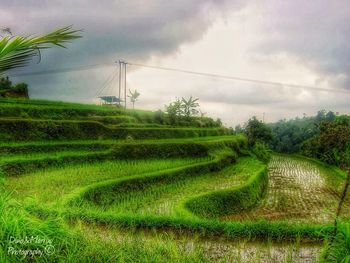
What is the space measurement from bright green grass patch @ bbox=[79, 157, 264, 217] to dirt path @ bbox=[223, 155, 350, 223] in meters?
1.56

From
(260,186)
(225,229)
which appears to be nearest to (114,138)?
(260,186)

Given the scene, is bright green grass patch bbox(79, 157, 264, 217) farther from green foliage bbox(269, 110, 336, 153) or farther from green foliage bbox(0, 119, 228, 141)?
green foliage bbox(269, 110, 336, 153)

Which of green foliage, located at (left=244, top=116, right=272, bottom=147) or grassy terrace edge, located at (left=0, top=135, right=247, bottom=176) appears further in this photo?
green foliage, located at (left=244, top=116, right=272, bottom=147)

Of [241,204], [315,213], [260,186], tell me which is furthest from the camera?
[260,186]

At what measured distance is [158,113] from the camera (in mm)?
27484

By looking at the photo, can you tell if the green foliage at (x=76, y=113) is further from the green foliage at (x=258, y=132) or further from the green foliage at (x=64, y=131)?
the green foliage at (x=258, y=132)

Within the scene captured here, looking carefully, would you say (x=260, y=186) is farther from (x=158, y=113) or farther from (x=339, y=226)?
(x=158, y=113)

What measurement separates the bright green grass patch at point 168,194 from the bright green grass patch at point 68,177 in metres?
1.19

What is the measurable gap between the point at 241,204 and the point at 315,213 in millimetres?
2236

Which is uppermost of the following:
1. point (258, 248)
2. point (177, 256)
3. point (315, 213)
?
point (177, 256)

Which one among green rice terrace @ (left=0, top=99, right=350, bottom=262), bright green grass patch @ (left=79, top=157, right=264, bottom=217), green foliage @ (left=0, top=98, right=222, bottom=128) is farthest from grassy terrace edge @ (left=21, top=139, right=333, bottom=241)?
green foliage @ (left=0, top=98, right=222, bottom=128)

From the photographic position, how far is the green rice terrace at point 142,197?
15.4 ft

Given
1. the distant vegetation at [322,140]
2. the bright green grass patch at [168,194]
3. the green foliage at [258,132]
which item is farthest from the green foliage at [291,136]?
the bright green grass patch at [168,194]

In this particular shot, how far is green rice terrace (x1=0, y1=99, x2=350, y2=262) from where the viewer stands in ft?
15.4
